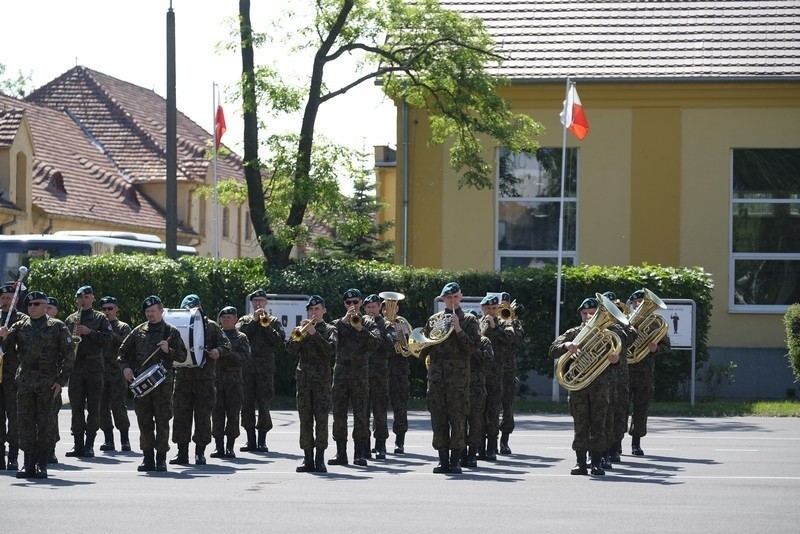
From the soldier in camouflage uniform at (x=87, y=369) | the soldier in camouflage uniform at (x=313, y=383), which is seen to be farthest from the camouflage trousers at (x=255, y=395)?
the soldier in camouflage uniform at (x=313, y=383)

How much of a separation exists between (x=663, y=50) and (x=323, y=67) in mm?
7459

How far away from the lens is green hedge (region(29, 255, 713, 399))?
80.9 ft

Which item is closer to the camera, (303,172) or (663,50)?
(303,172)

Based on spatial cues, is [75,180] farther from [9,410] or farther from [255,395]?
[9,410]

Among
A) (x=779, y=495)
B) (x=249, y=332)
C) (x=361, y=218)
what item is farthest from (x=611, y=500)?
(x=361, y=218)

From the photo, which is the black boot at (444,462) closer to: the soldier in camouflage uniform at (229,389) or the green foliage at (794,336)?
the soldier in camouflage uniform at (229,389)

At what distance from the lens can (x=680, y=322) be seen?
79.3ft

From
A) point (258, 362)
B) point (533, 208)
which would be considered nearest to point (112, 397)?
point (258, 362)

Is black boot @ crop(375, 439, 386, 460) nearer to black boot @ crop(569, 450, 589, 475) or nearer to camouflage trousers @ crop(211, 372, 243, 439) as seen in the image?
camouflage trousers @ crop(211, 372, 243, 439)

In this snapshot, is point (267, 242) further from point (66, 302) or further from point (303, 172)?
point (66, 302)

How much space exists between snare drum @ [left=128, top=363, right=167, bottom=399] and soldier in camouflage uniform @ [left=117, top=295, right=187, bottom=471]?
11cm

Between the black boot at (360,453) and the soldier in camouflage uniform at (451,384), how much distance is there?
1.04m

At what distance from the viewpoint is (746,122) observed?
92.7 ft

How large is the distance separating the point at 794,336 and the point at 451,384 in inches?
465
